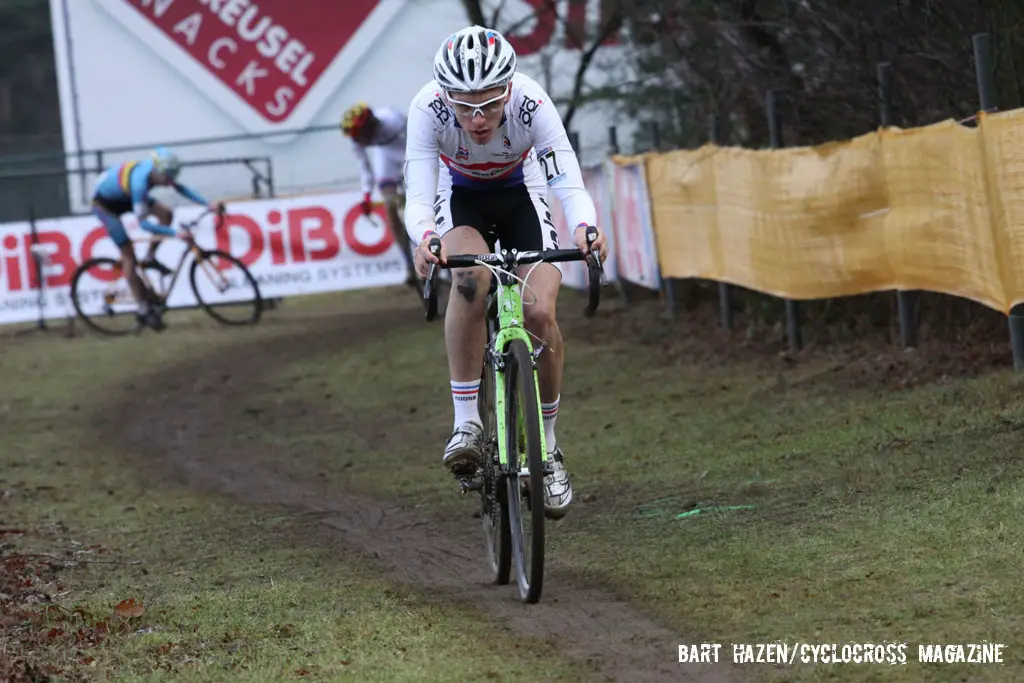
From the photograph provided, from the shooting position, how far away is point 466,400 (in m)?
7.05

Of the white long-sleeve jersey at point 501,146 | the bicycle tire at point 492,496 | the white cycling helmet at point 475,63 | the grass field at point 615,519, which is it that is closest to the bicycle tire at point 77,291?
the grass field at point 615,519

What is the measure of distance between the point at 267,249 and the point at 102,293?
2011mm

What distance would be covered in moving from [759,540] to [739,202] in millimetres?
6321

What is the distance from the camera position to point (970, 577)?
232 inches

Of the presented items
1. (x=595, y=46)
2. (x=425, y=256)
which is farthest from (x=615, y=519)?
(x=595, y=46)

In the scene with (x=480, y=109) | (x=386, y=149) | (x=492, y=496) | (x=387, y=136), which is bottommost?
(x=492, y=496)

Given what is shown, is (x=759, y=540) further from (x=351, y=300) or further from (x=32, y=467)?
(x=351, y=300)

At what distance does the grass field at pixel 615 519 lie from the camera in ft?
18.5

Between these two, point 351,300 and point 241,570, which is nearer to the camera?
point 241,570

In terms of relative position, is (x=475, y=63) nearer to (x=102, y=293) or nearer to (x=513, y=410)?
(x=513, y=410)

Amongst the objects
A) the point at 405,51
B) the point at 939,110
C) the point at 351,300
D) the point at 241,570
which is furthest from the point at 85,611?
the point at 405,51

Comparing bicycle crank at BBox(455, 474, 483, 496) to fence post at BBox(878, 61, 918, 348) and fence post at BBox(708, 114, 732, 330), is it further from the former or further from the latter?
fence post at BBox(708, 114, 732, 330)

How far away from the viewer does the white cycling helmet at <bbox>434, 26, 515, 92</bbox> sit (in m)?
6.59

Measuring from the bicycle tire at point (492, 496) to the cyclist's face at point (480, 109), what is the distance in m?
0.92
